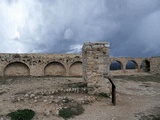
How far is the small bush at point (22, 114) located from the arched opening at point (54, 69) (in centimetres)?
1949

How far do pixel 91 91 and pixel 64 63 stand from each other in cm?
1703

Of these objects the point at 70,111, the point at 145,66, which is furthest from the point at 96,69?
the point at 145,66

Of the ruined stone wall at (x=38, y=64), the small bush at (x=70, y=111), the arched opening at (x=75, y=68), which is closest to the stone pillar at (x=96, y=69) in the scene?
the small bush at (x=70, y=111)

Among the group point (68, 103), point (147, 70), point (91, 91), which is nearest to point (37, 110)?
point (68, 103)

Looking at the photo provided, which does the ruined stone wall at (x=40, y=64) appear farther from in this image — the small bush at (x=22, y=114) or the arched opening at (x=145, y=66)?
the small bush at (x=22, y=114)

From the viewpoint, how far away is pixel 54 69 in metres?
27.8

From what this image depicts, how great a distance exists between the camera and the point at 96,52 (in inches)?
427

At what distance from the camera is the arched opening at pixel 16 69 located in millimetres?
25431

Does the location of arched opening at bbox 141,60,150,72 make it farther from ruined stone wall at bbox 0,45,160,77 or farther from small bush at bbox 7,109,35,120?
small bush at bbox 7,109,35,120

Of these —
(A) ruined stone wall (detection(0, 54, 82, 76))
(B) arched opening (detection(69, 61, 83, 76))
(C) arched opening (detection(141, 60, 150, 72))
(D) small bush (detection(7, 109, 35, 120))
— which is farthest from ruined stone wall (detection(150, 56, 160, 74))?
(D) small bush (detection(7, 109, 35, 120))

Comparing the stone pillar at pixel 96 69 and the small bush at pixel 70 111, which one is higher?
the stone pillar at pixel 96 69

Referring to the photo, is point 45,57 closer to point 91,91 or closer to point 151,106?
point 91,91

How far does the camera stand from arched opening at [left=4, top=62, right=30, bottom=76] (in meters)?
25.4

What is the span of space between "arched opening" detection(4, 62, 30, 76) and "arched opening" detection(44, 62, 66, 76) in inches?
105
